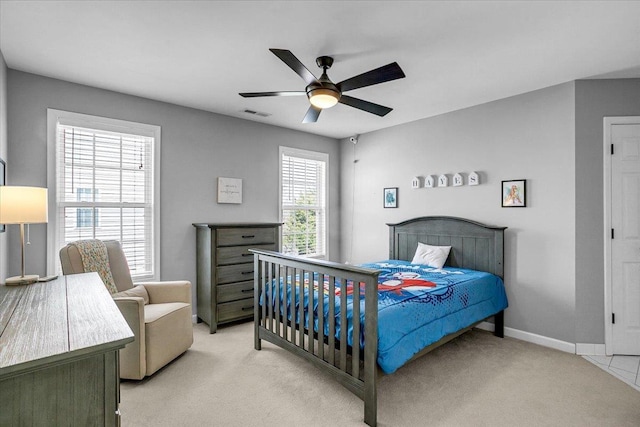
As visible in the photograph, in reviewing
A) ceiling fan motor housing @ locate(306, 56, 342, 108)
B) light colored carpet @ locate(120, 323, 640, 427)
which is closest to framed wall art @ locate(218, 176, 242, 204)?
light colored carpet @ locate(120, 323, 640, 427)

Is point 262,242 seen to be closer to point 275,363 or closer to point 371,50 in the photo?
point 275,363

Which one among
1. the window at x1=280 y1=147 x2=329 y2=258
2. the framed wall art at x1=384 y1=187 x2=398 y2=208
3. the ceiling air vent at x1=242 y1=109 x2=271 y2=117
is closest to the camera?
the ceiling air vent at x1=242 y1=109 x2=271 y2=117

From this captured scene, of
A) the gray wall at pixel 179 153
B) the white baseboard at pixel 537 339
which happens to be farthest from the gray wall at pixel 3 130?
the white baseboard at pixel 537 339

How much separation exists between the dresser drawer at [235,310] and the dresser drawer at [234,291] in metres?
0.06

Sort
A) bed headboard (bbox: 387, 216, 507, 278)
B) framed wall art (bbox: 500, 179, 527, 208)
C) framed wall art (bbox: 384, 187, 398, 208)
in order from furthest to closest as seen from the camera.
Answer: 1. framed wall art (bbox: 384, 187, 398, 208)
2. bed headboard (bbox: 387, 216, 507, 278)
3. framed wall art (bbox: 500, 179, 527, 208)

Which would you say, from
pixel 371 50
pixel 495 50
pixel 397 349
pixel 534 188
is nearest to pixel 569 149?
pixel 534 188

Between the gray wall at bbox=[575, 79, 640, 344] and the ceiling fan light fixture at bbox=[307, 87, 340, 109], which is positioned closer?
the ceiling fan light fixture at bbox=[307, 87, 340, 109]

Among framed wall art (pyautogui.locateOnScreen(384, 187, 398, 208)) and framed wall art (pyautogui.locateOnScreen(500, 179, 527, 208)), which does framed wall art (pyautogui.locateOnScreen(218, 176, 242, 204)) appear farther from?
framed wall art (pyautogui.locateOnScreen(500, 179, 527, 208))

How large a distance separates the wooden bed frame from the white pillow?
153mm

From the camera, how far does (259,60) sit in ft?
8.95

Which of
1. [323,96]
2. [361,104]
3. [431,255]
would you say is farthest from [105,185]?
[431,255]

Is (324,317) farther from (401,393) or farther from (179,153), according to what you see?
(179,153)

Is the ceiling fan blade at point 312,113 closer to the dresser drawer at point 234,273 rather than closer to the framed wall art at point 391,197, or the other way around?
the dresser drawer at point 234,273

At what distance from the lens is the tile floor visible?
8.65ft
